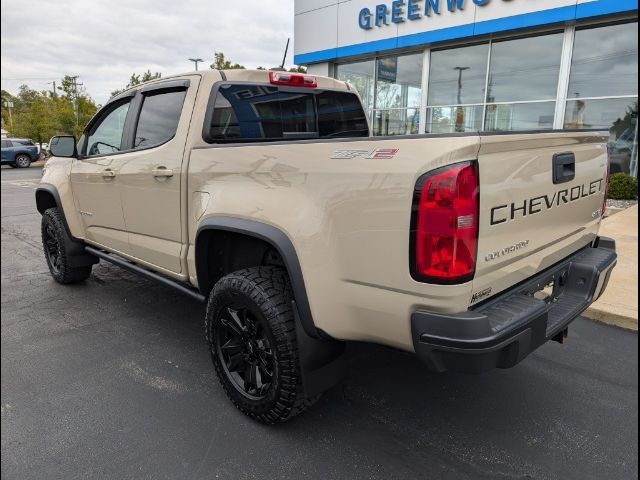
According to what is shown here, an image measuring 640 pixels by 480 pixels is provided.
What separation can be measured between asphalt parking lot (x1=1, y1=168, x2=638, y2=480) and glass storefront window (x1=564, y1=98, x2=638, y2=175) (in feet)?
29.5

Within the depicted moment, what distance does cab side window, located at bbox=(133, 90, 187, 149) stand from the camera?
10.7 feet

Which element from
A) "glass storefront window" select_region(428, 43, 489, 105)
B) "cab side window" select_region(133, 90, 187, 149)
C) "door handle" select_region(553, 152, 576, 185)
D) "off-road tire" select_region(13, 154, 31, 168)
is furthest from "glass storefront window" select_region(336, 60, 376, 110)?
"off-road tire" select_region(13, 154, 31, 168)

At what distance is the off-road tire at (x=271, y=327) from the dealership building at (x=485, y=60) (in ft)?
30.7

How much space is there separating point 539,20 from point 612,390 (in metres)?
10.5

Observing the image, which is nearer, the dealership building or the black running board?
the black running board

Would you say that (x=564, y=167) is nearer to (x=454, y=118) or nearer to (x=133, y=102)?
(x=133, y=102)

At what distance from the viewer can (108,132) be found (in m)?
4.13

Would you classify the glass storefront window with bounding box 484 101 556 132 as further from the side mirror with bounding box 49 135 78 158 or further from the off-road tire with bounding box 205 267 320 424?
the off-road tire with bounding box 205 267 320 424

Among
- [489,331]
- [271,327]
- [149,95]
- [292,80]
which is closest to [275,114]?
[292,80]

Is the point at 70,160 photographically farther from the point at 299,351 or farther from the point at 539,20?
the point at 539,20

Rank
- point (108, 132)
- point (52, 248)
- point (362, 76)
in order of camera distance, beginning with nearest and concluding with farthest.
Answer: point (108, 132) → point (52, 248) → point (362, 76)

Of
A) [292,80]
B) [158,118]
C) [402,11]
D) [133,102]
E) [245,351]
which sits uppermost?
[402,11]

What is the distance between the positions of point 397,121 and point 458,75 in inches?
95.3


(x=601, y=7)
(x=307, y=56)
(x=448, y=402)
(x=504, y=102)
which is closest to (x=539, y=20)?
(x=601, y=7)
